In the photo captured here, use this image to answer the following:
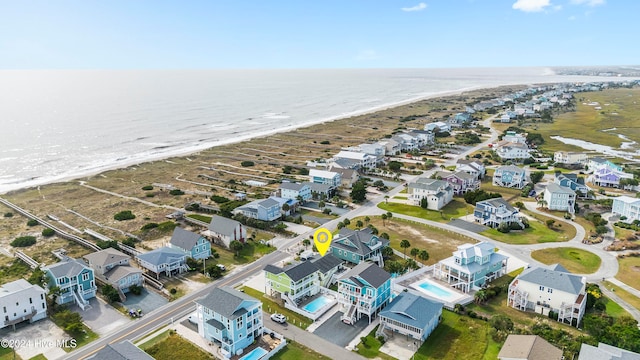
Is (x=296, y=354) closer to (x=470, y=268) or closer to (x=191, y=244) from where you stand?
(x=470, y=268)

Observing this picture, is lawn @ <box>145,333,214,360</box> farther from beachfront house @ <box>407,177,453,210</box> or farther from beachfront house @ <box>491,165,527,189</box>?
beachfront house @ <box>491,165,527,189</box>

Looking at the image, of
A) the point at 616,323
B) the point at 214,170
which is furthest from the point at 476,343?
the point at 214,170

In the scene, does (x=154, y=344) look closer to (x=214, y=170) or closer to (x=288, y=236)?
(x=288, y=236)

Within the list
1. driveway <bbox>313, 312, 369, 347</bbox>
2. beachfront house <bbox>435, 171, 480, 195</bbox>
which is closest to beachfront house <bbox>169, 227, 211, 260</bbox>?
driveway <bbox>313, 312, 369, 347</bbox>

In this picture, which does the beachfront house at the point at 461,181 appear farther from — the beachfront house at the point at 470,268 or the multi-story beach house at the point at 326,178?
the beachfront house at the point at 470,268

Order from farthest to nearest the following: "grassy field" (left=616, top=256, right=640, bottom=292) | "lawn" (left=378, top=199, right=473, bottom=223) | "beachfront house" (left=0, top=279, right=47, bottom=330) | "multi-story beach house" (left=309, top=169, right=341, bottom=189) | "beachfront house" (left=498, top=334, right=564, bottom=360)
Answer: "multi-story beach house" (left=309, top=169, right=341, bottom=189) → "lawn" (left=378, top=199, right=473, bottom=223) → "grassy field" (left=616, top=256, right=640, bottom=292) → "beachfront house" (left=0, top=279, right=47, bottom=330) → "beachfront house" (left=498, top=334, right=564, bottom=360)

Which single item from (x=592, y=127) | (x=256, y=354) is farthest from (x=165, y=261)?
(x=592, y=127)
